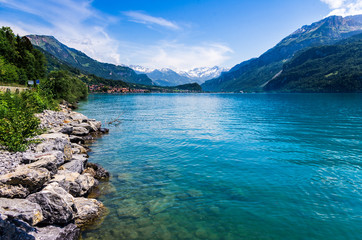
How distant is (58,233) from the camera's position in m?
9.54

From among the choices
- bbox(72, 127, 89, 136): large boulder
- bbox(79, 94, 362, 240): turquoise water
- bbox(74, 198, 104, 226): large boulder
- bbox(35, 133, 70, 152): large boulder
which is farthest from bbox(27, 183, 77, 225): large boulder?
bbox(72, 127, 89, 136): large boulder

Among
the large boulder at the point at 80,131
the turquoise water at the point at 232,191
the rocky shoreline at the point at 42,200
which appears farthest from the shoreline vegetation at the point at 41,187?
the large boulder at the point at 80,131

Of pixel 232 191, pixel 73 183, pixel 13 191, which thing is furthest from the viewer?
pixel 232 191

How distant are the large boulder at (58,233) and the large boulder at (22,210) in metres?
0.49

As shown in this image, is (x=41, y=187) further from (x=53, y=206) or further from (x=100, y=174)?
(x=100, y=174)

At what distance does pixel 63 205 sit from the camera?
10.4 meters

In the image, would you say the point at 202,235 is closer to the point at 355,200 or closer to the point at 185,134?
the point at 355,200

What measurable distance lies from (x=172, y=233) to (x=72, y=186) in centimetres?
751

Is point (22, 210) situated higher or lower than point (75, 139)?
higher

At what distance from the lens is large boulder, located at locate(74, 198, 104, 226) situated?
1158cm

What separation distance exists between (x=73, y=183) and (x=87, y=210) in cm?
256

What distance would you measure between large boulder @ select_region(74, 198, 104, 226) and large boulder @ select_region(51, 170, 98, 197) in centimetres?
97

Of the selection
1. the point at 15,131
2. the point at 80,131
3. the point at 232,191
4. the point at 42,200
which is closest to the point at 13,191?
the point at 42,200

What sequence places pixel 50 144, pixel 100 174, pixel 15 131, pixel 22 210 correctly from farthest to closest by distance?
pixel 15 131
pixel 50 144
pixel 100 174
pixel 22 210
